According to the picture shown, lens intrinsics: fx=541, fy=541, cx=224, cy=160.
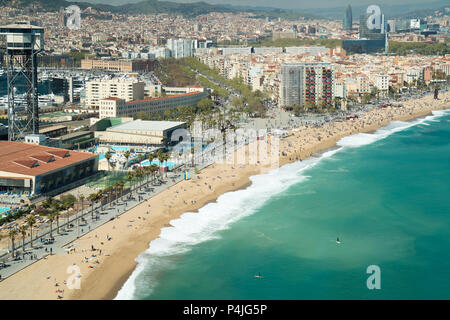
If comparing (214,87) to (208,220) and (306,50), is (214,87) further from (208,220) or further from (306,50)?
(306,50)

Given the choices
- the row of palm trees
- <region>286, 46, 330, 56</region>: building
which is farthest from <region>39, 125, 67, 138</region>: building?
<region>286, 46, 330, 56</region>: building

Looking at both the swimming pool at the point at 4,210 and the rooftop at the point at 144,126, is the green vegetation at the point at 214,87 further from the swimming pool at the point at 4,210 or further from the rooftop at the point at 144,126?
the swimming pool at the point at 4,210

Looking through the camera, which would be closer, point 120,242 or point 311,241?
point 120,242

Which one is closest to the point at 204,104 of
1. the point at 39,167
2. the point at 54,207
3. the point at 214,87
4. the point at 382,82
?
the point at 214,87

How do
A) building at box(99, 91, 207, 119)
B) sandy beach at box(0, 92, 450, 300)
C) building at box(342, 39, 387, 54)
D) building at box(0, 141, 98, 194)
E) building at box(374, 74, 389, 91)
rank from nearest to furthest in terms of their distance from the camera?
sandy beach at box(0, 92, 450, 300) < building at box(0, 141, 98, 194) < building at box(99, 91, 207, 119) < building at box(374, 74, 389, 91) < building at box(342, 39, 387, 54)

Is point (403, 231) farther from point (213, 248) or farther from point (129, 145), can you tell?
point (129, 145)

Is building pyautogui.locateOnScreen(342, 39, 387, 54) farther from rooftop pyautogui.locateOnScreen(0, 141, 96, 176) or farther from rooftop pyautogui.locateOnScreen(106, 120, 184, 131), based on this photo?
rooftop pyautogui.locateOnScreen(0, 141, 96, 176)
